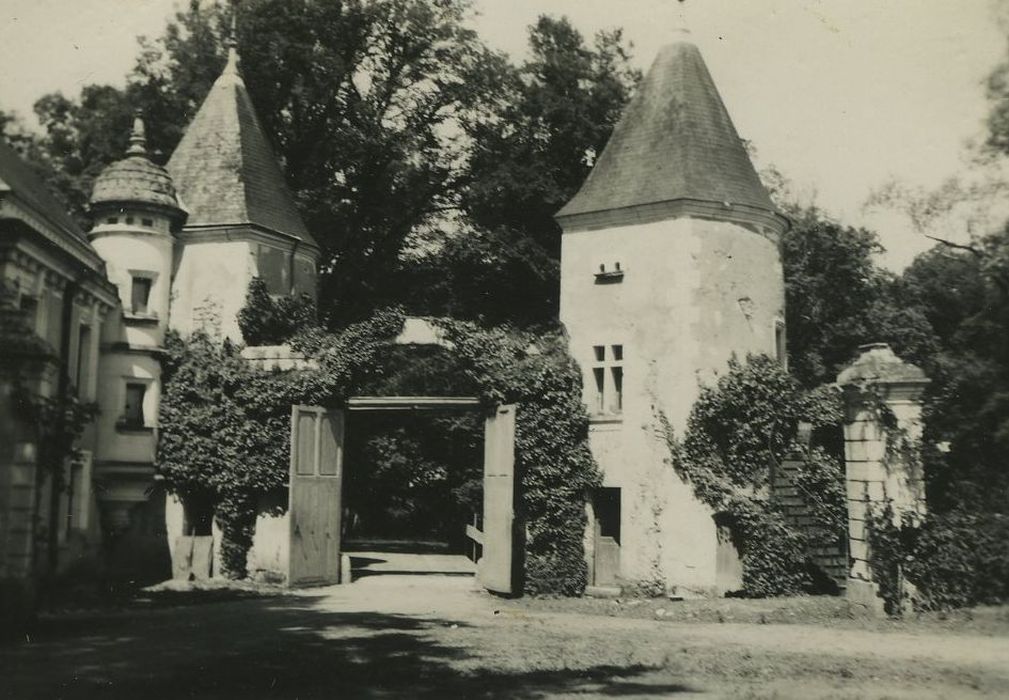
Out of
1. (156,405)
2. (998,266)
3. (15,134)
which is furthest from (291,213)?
(998,266)

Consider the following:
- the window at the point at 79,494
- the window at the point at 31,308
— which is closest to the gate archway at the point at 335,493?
the window at the point at 79,494

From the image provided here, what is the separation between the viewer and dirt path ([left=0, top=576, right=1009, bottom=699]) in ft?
32.1

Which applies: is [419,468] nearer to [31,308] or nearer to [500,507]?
[500,507]

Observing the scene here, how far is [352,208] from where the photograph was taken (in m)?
34.9

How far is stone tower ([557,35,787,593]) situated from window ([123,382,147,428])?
927cm

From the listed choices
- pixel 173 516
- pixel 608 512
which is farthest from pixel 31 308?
pixel 608 512

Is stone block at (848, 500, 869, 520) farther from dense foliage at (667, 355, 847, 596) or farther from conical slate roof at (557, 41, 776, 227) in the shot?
conical slate roof at (557, 41, 776, 227)

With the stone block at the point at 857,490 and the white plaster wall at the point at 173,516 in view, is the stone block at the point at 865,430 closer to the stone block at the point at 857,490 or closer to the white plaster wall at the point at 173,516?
the stone block at the point at 857,490

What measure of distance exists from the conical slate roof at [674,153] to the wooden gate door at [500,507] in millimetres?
5279

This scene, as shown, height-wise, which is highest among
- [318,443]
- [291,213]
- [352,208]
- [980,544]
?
[352,208]

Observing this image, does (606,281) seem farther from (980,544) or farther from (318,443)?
(980,544)

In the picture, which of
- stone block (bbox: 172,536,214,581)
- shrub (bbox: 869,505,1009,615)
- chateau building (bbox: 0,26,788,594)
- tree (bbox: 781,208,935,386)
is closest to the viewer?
shrub (bbox: 869,505,1009,615)

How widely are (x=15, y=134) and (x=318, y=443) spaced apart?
1845 centimetres

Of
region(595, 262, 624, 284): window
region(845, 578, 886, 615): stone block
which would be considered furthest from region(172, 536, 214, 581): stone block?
region(845, 578, 886, 615): stone block
